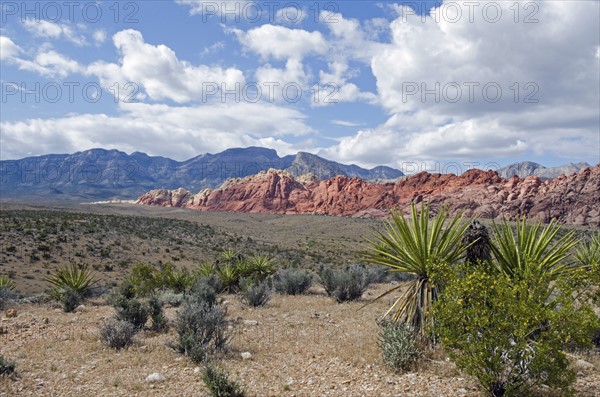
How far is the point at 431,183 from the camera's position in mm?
120375

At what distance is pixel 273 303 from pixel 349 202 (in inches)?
4290

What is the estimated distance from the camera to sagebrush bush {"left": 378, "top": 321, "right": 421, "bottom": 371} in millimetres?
6477

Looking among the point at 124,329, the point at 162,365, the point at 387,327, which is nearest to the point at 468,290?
the point at 387,327

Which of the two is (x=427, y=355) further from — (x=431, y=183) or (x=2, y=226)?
(x=431, y=183)

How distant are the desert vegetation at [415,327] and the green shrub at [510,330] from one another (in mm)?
16

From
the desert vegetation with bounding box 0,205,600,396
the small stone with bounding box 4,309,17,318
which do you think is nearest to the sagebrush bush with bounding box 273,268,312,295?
the desert vegetation with bounding box 0,205,600,396

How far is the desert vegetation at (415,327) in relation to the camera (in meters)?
5.01

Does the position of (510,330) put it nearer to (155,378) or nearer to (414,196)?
(155,378)

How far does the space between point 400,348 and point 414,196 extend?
265ft

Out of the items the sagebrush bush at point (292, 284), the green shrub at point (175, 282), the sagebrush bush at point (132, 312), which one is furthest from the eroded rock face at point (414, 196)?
the sagebrush bush at point (132, 312)

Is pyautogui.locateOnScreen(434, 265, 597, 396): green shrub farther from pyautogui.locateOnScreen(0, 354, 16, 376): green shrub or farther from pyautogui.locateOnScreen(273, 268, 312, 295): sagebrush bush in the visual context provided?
pyautogui.locateOnScreen(273, 268, 312, 295): sagebrush bush

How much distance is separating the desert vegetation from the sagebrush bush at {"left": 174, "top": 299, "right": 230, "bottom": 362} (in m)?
0.03

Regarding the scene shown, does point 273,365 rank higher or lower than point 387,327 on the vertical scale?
lower

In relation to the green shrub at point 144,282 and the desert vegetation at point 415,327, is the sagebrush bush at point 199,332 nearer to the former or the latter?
the desert vegetation at point 415,327
